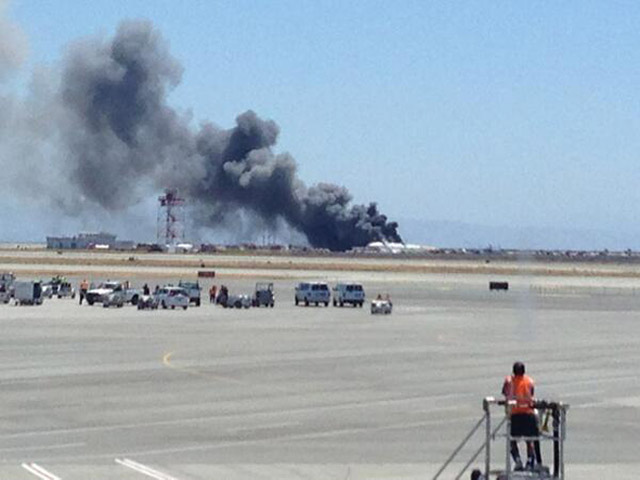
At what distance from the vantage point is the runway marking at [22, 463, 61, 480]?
20.3m

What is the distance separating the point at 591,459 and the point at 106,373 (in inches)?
741

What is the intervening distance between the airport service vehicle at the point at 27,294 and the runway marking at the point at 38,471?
214 feet

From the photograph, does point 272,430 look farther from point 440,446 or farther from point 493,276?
point 493,276

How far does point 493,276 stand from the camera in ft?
502

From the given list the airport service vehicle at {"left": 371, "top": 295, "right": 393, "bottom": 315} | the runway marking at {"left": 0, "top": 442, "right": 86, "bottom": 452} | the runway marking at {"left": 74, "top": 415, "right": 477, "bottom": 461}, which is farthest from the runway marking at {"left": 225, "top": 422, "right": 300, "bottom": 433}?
the airport service vehicle at {"left": 371, "top": 295, "right": 393, "bottom": 315}

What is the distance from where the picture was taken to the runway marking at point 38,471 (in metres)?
20.3

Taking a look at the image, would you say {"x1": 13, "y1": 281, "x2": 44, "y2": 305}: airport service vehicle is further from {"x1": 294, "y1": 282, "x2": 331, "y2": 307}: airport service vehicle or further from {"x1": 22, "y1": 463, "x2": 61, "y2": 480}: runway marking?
{"x1": 22, "y1": 463, "x2": 61, "y2": 480}: runway marking

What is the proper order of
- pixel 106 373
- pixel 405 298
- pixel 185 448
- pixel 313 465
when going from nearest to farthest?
pixel 313 465 < pixel 185 448 < pixel 106 373 < pixel 405 298

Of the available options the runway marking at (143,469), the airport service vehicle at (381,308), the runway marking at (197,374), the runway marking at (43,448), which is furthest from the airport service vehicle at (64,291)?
the runway marking at (143,469)

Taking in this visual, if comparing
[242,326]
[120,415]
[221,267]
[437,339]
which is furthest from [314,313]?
[221,267]

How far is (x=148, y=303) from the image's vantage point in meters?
81.5

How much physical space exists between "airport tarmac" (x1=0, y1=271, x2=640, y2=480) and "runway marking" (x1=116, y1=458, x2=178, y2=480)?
6 centimetres

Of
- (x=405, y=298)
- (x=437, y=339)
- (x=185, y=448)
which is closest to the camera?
(x=185, y=448)

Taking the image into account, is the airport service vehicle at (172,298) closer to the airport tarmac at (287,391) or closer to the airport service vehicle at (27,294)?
the airport service vehicle at (27,294)
